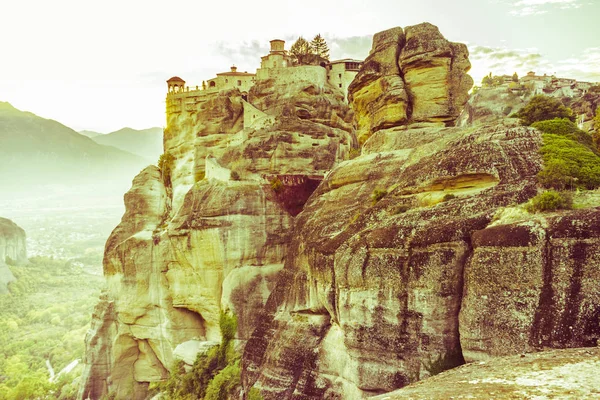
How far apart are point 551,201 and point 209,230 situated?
21639 mm

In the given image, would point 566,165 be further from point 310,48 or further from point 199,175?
point 310,48

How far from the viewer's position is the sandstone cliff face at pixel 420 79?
27203 millimetres

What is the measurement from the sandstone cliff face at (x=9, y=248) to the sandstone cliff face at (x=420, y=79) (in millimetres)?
87044

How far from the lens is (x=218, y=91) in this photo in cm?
4788

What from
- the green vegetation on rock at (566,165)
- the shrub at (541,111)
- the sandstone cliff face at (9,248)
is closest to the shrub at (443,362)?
the green vegetation on rock at (566,165)

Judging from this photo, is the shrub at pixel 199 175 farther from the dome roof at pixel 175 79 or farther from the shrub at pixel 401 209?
the shrub at pixel 401 209

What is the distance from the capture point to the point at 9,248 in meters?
102

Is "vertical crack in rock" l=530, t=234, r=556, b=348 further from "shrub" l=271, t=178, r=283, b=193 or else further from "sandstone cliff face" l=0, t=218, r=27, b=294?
"sandstone cliff face" l=0, t=218, r=27, b=294

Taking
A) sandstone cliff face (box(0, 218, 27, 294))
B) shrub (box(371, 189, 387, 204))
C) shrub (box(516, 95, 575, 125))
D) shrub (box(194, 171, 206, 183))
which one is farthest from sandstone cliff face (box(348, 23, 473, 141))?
sandstone cliff face (box(0, 218, 27, 294))

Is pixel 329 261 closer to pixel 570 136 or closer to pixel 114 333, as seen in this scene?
pixel 570 136

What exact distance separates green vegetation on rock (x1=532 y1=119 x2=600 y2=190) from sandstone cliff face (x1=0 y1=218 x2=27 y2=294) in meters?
96.6

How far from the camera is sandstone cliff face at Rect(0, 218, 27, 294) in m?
91.7

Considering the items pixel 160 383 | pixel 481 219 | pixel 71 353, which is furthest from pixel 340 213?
pixel 71 353

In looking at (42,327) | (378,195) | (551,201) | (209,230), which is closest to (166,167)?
(209,230)
